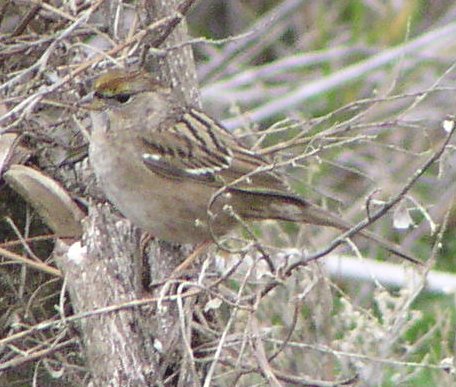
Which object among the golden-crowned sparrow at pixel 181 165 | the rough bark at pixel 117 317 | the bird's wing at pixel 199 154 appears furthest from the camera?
the bird's wing at pixel 199 154

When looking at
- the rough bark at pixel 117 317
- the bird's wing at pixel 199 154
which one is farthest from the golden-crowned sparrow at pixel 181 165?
the rough bark at pixel 117 317

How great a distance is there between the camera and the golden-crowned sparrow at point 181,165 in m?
3.43

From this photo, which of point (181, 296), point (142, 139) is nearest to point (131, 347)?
point (181, 296)

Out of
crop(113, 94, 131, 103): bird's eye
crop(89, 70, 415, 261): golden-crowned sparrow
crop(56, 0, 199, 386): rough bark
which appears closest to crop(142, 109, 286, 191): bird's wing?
crop(89, 70, 415, 261): golden-crowned sparrow

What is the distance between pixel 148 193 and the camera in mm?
3482

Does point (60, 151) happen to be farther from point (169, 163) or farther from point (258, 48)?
point (258, 48)

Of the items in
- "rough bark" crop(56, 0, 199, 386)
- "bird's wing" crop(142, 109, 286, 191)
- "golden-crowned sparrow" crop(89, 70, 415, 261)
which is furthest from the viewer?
"bird's wing" crop(142, 109, 286, 191)

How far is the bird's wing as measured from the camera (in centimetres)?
353

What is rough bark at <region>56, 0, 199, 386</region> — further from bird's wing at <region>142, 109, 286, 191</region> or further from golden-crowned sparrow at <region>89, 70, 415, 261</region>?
bird's wing at <region>142, 109, 286, 191</region>

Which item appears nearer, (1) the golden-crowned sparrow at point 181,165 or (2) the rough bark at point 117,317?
(2) the rough bark at point 117,317

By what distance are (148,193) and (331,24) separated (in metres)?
3.01

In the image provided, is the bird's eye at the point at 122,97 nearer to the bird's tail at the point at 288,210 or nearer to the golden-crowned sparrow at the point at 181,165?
the golden-crowned sparrow at the point at 181,165

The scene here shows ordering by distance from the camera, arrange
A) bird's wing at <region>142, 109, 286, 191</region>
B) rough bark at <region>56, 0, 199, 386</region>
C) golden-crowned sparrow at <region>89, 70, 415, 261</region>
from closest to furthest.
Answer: rough bark at <region>56, 0, 199, 386</region> → golden-crowned sparrow at <region>89, 70, 415, 261</region> → bird's wing at <region>142, 109, 286, 191</region>

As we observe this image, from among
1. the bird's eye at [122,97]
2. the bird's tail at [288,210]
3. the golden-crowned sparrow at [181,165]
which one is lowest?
the bird's tail at [288,210]
